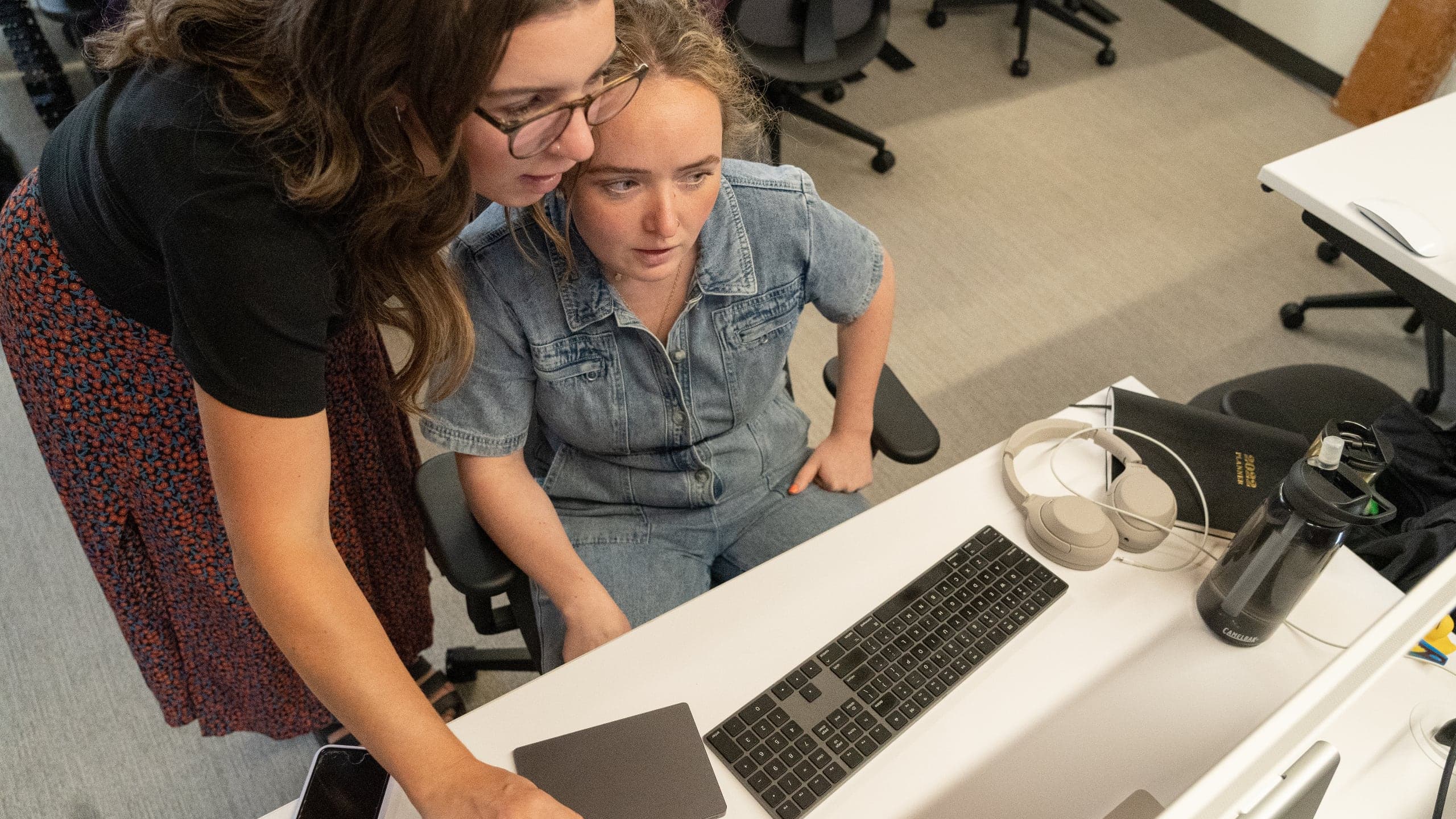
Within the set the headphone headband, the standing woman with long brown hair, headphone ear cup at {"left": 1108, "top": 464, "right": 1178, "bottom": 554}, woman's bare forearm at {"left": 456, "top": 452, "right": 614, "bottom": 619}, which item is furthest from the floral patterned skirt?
headphone ear cup at {"left": 1108, "top": 464, "right": 1178, "bottom": 554}

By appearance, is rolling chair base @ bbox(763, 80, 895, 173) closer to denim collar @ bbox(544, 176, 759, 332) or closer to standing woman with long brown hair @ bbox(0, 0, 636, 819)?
denim collar @ bbox(544, 176, 759, 332)

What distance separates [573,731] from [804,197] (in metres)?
0.67

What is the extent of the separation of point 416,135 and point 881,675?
66 cm

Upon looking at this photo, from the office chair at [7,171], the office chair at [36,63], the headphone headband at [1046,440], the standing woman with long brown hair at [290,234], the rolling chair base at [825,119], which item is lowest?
the rolling chair base at [825,119]

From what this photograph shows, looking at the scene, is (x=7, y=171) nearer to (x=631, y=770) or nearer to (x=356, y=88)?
(x=356, y=88)

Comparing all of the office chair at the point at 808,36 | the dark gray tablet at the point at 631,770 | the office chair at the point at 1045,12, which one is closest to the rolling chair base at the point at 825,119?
the office chair at the point at 808,36

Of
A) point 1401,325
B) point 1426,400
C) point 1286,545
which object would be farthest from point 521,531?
point 1401,325

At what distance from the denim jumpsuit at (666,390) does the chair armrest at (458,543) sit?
0.29 ft

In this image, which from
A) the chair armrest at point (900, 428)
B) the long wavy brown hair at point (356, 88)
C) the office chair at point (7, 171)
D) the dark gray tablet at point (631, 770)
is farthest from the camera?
the office chair at point (7, 171)

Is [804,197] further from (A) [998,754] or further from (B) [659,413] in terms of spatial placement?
(A) [998,754]

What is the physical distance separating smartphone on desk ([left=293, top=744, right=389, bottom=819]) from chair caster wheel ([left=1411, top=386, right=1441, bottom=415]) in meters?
2.34

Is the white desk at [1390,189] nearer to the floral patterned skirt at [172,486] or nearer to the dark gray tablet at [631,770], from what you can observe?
the dark gray tablet at [631,770]

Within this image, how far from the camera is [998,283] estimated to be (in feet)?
8.71

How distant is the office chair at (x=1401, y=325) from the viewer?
7.39 feet
